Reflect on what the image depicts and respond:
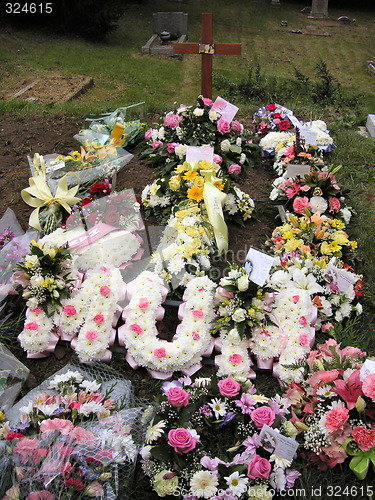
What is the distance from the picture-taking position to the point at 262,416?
2.27m

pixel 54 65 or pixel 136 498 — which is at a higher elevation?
pixel 136 498

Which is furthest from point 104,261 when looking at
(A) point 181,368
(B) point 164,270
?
(A) point 181,368

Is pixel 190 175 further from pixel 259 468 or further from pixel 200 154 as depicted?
pixel 259 468

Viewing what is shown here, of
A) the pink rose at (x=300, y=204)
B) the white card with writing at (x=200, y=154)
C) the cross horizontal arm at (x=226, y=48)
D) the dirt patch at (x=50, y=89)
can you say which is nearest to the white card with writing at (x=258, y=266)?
the pink rose at (x=300, y=204)

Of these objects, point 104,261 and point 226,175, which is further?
point 226,175

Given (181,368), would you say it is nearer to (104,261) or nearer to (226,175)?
(104,261)

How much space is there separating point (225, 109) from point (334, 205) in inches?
67.7

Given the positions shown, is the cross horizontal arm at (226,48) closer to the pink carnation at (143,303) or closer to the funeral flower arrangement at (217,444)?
the pink carnation at (143,303)

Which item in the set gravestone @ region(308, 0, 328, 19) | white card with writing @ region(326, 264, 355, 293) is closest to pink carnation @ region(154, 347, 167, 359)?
white card with writing @ region(326, 264, 355, 293)

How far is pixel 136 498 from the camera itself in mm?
2266

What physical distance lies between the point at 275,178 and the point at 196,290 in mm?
2169

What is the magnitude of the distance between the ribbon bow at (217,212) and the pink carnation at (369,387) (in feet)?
4.96

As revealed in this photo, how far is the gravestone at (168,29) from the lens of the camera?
455 inches

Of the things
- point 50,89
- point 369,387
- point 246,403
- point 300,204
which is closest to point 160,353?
point 246,403
